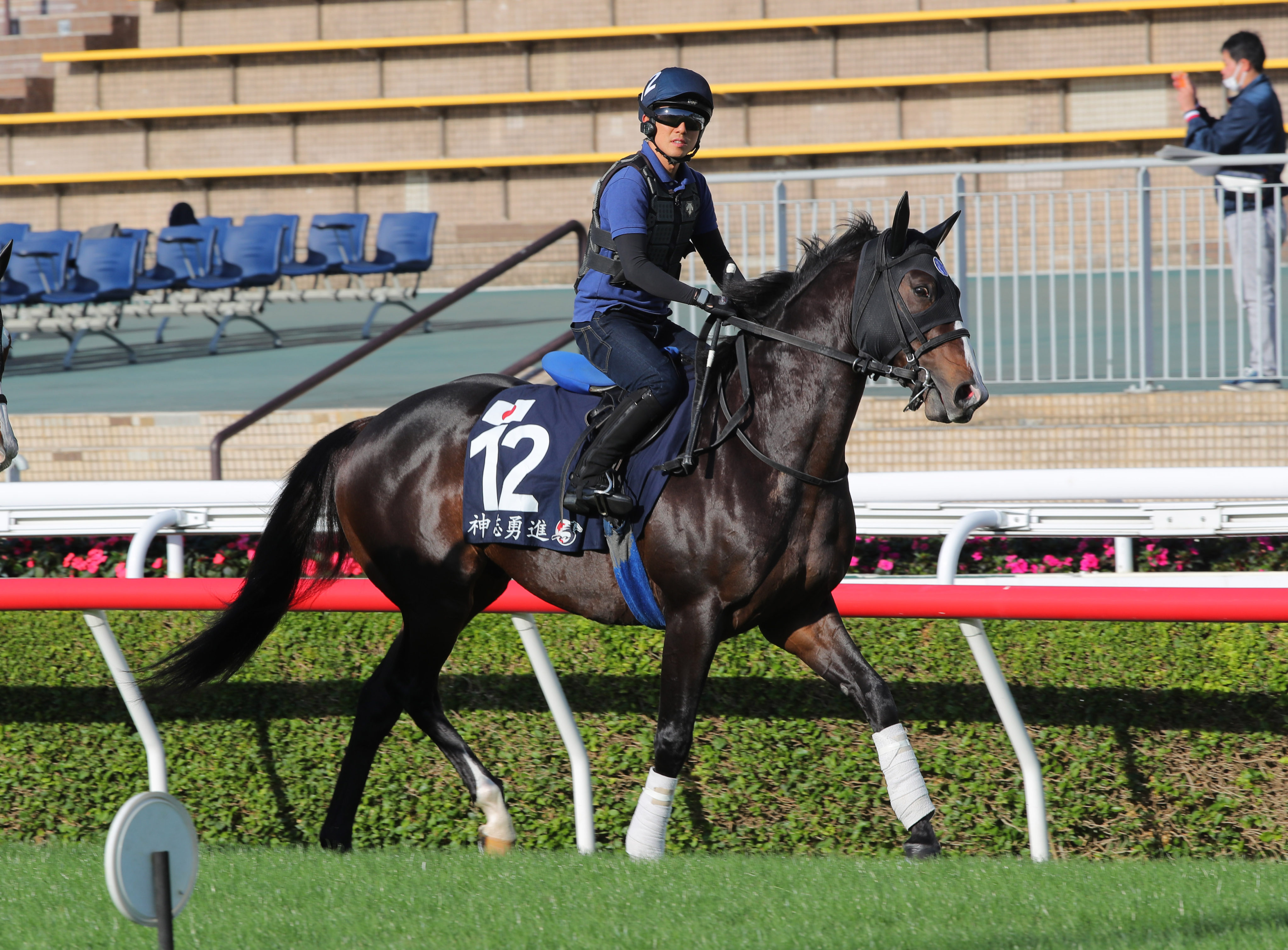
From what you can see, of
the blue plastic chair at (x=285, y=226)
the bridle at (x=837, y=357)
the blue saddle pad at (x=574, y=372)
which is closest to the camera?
the bridle at (x=837, y=357)

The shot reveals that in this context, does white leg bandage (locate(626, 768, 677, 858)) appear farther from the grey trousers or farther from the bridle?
the grey trousers

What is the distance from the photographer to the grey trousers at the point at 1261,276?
22.2 feet

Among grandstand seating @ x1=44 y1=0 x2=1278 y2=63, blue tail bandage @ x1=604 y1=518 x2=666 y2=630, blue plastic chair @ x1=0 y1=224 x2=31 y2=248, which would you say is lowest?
blue tail bandage @ x1=604 y1=518 x2=666 y2=630

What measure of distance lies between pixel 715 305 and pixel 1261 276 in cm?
410

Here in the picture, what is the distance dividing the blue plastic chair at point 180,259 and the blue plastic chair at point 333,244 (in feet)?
2.50

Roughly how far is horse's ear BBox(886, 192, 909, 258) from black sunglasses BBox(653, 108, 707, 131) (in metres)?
0.58

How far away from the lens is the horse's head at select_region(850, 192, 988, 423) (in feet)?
10.7

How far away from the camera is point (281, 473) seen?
750cm

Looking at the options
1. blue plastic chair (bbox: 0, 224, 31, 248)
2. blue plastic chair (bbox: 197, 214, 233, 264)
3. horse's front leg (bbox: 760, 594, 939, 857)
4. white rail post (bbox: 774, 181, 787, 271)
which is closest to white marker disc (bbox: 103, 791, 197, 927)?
horse's front leg (bbox: 760, 594, 939, 857)

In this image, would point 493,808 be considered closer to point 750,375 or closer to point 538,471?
point 538,471

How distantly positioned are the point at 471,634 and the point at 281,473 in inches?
126

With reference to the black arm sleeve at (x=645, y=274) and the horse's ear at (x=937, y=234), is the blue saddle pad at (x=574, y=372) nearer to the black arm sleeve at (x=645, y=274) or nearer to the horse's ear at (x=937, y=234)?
the black arm sleeve at (x=645, y=274)

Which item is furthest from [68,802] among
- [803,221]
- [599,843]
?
[803,221]

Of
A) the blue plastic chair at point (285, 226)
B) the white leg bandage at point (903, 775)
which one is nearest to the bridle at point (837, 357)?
the white leg bandage at point (903, 775)
